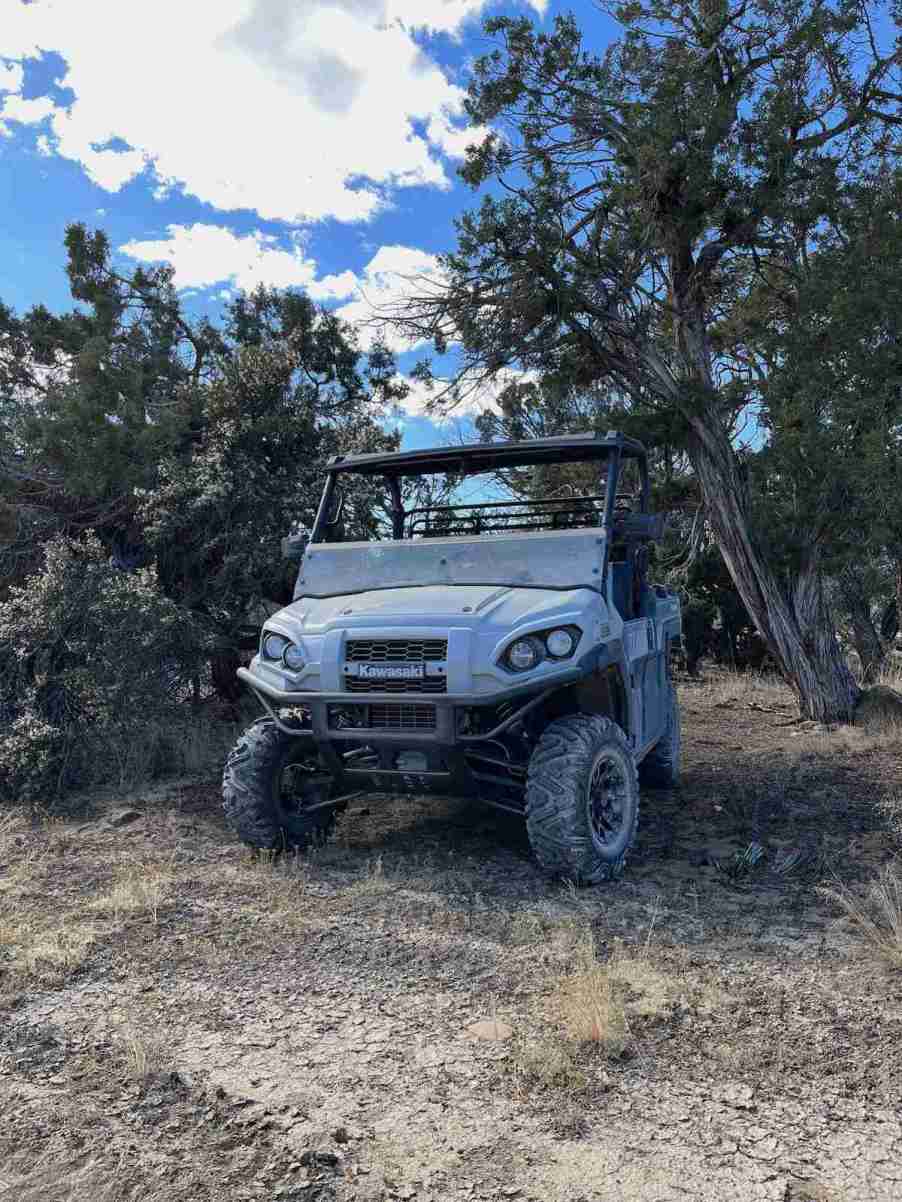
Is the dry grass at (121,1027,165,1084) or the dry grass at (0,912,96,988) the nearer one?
the dry grass at (121,1027,165,1084)

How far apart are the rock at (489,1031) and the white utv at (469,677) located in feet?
4.67

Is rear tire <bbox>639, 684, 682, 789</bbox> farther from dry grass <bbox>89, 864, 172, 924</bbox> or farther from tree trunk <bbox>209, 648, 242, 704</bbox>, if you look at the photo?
tree trunk <bbox>209, 648, 242, 704</bbox>

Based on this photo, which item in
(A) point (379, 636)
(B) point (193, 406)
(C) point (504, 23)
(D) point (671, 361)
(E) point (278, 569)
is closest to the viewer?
(A) point (379, 636)

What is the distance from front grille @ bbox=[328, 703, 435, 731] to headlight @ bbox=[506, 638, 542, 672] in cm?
47

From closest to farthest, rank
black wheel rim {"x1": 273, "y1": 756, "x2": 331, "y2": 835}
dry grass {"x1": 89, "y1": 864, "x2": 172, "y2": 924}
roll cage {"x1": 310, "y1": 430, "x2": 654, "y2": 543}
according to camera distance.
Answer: dry grass {"x1": 89, "y1": 864, "x2": 172, "y2": 924}, black wheel rim {"x1": 273, "y1": 756, "x2": 331, "y2": 835}, roll cage {"x1": 310, "y1": 430, "x2": 654, "y2": 543}

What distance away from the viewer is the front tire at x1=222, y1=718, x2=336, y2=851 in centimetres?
544

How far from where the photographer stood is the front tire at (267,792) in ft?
17.9

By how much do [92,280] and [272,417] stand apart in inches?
314

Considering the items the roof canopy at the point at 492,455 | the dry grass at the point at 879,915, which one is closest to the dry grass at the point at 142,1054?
the dry grass at the point at 879,915

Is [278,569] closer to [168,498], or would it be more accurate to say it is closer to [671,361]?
[168,498]

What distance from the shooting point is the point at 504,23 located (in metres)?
11.7

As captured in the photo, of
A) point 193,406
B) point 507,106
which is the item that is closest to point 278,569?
point 193,406

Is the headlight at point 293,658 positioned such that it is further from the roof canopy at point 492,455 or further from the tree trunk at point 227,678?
the tree trunk at point 227,678

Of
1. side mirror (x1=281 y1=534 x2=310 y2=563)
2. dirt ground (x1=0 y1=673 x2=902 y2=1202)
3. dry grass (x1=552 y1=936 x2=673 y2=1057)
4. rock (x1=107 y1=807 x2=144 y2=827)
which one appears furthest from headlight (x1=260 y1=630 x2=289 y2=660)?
dry grass (x1=552 y1=936 x2=673 y2=1057)
